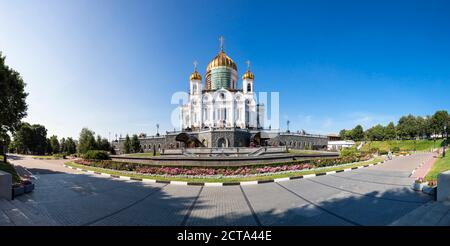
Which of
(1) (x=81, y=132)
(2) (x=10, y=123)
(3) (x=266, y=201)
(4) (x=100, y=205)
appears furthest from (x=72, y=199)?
(1) (x=81, y=132)

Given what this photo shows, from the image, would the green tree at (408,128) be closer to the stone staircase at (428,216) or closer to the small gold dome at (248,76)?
the small gold dome at (248,76)

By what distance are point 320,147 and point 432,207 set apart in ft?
141

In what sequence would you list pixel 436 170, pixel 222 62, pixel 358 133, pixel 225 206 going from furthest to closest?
pixel 358 133, pixel 222 62, pixel 436 170, pixel 225 206

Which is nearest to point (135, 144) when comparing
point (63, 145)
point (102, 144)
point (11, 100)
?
point (102, 144)

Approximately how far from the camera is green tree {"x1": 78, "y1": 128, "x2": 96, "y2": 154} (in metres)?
34.4

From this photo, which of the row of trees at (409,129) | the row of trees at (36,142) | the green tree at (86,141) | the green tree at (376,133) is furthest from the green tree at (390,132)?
the row of trees at (36,142)

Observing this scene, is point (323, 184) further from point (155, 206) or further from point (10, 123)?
point (10, 123)

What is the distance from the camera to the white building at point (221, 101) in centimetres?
4150

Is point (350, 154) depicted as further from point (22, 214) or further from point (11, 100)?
point (11, 100)

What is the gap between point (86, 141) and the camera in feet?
116

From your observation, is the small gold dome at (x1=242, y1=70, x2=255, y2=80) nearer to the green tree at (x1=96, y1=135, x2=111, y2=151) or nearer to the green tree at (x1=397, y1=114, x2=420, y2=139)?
the green tree at (x1=96, y1=135, x2=111, y2=151)

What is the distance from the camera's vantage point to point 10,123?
71.0 ft

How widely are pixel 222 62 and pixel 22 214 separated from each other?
4218 cm

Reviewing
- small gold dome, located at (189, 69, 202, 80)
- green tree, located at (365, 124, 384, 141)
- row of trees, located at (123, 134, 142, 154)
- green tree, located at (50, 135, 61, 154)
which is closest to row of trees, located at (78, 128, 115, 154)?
row of trees, located at (123, 134, 142, 154)
